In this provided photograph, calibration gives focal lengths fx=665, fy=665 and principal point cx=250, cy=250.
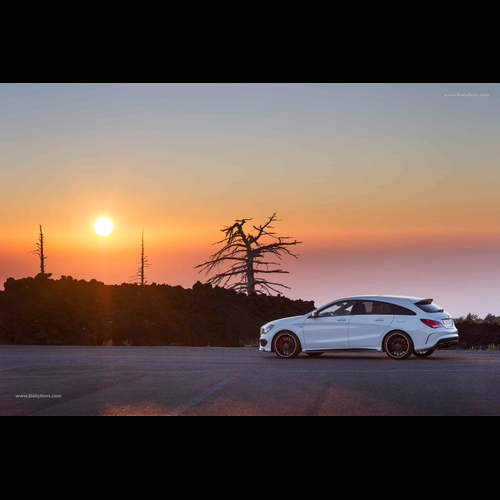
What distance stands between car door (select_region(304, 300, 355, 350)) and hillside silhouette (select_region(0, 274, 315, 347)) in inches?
489

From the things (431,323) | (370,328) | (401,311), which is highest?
(401,311)

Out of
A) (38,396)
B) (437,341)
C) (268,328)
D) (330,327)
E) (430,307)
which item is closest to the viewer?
(38,396)

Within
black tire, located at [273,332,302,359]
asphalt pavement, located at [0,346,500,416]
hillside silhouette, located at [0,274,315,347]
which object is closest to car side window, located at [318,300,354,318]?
black tire, located at [273,332,302,359]

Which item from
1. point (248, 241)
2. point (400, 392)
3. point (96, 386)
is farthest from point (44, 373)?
point (248, 241)

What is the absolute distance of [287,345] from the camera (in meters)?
18.4

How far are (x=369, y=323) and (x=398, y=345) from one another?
37.3 inches

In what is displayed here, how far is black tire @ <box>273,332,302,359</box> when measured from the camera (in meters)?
18.3

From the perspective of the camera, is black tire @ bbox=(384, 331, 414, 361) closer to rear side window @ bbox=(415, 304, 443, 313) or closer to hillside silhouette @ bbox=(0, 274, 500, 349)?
rear side window @ bbox=(415, 304, 443, 313)

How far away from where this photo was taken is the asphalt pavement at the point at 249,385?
9.73 m

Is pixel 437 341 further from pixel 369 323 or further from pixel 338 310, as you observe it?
pixel 338 310

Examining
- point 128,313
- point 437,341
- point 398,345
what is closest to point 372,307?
point 398,345

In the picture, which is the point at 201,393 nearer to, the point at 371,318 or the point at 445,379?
the point at 445,379

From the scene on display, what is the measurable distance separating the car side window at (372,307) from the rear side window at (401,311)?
0.10 metres
